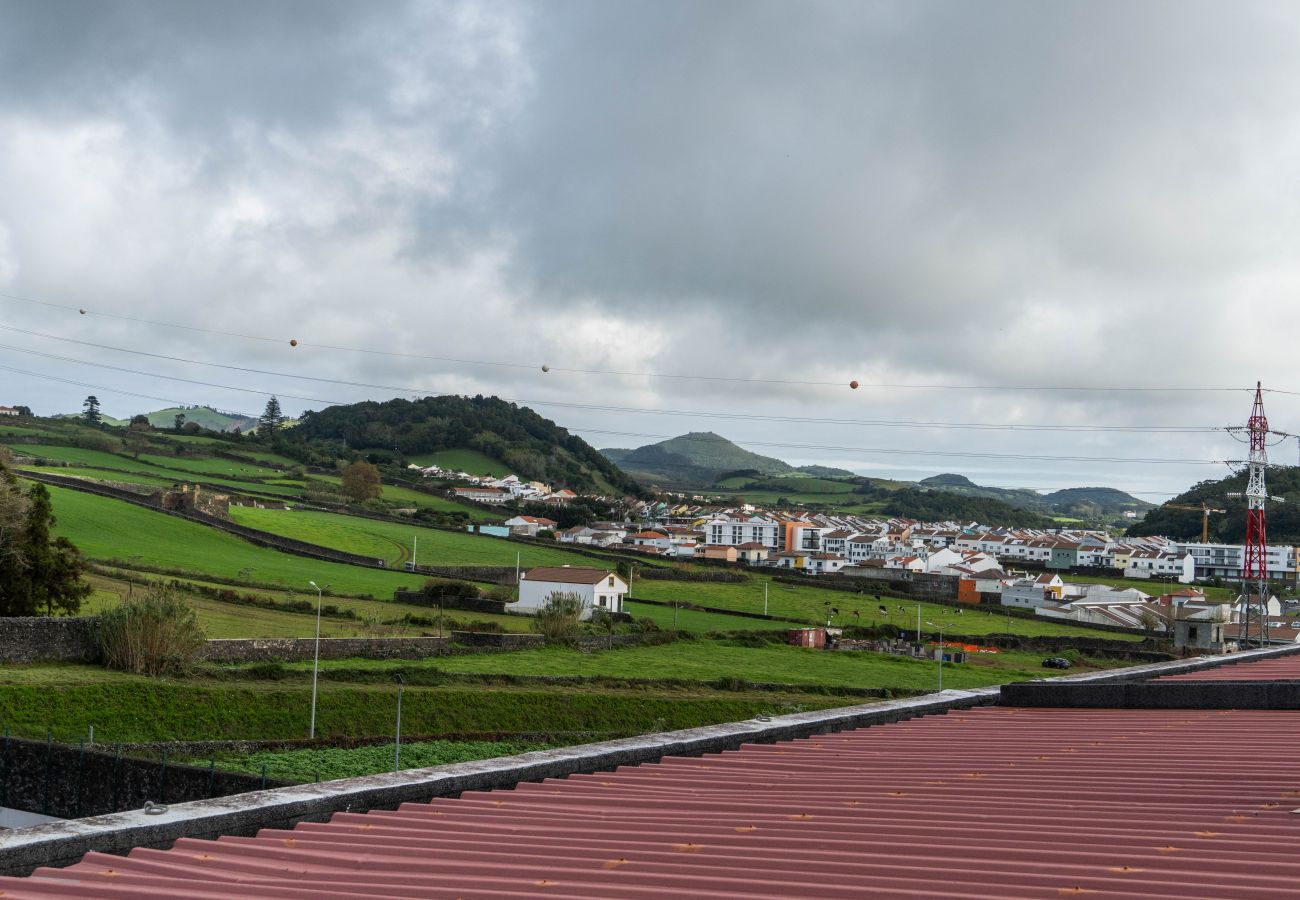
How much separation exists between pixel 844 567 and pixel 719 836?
95.4 meters

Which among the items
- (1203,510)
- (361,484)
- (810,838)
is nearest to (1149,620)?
(361,484)

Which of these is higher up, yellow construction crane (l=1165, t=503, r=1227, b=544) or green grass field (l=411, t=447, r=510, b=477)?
green grass field (l=411, t=447, r=510, b=477)

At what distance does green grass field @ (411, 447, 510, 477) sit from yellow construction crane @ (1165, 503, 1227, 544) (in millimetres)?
81325

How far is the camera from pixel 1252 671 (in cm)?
1309

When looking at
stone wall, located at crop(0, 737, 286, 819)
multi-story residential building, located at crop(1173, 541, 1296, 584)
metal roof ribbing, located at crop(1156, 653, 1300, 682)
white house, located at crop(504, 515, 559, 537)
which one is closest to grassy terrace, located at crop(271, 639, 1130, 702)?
stone wall, located at crop(0, 737, 286, 819)

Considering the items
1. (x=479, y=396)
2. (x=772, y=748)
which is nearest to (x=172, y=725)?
(x=772, y=748)

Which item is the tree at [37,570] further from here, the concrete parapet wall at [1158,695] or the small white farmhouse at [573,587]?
the concrete parapet wall at [1158,695]

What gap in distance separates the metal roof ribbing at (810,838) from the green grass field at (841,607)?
1982 inches

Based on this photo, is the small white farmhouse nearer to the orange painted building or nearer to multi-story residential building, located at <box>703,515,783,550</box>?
the orange painted building

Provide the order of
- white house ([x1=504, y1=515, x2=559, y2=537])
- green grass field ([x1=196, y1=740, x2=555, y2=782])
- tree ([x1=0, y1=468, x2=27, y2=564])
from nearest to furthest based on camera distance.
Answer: green grass field ([x1=196, y1=740, x2=555, y2=782]), tree ([x1=0, y1=468, x2=27, y2=564]), white house ([x1=504, y1=515, x2=559, y2=537])

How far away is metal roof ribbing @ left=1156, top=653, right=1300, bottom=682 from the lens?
11.9 metres

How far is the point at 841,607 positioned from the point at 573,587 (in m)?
18.1

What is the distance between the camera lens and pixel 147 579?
1683 inches

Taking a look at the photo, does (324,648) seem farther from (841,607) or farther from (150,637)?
Result: (841,607)
